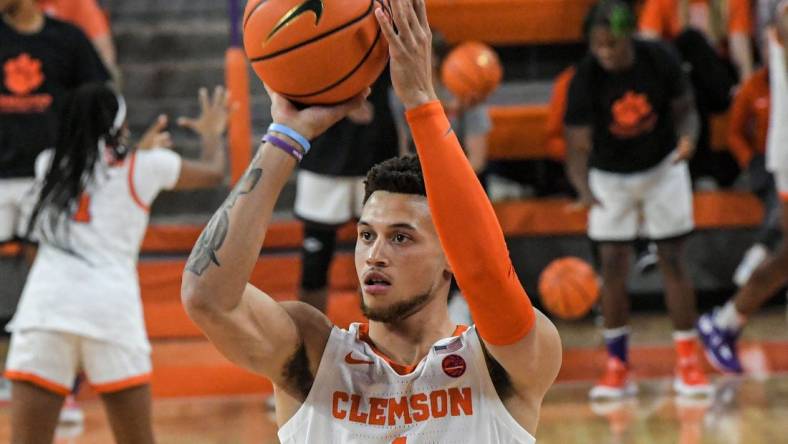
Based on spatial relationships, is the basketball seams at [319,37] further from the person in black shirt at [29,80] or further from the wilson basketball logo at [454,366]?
the person in black shirt at [29,80]

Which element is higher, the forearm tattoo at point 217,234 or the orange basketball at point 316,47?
the orange basketball at point 316,47

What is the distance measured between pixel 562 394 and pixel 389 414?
3772mm

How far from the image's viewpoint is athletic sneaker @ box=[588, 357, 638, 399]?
6.04 metres

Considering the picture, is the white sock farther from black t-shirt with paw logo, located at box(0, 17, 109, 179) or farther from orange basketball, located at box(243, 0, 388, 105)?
orange basketball, located at box(243, 0, 388, 105)

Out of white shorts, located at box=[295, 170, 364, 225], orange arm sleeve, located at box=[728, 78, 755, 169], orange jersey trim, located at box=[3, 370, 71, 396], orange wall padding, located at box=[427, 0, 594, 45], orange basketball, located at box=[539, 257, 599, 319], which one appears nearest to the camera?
orange jersey trim, located at box=[3, 370, 71, 396]

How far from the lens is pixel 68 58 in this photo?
20.4 ft

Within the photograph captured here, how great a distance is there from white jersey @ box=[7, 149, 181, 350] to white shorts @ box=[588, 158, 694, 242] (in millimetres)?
2606

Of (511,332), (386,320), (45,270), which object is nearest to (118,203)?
(45,270)

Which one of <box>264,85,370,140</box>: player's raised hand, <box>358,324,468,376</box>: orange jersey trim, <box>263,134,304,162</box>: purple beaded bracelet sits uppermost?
<box>264,85,370,140</box>: player's raised hand

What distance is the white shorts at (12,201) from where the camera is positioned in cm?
613

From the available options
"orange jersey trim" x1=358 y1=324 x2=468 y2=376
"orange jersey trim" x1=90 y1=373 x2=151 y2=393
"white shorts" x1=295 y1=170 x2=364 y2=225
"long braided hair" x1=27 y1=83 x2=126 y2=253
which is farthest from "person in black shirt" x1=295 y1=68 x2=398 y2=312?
"orange jersey trim" x1=358 y1=324 x2=468 y2=376

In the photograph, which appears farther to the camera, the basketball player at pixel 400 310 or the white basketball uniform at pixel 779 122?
the white basketball uniform at pixel 779 122

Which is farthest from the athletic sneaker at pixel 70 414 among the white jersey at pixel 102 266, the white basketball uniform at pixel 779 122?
the white basketball uniform at pixel 779 122

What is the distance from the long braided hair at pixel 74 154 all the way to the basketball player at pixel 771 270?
339 centimetres
